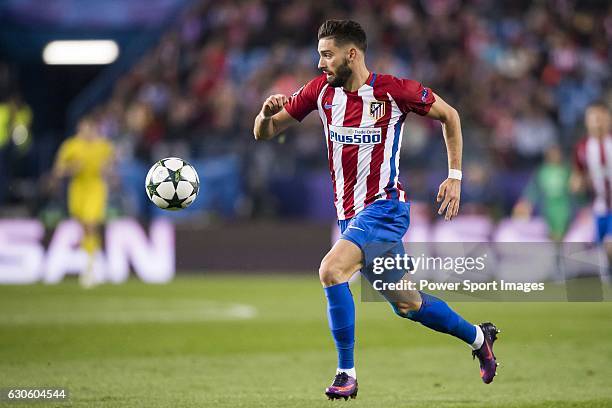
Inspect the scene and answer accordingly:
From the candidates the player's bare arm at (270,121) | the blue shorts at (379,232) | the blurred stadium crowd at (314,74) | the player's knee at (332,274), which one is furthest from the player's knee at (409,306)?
the blurred stadium crowd at (314,74)

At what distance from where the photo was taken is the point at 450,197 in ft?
20.6

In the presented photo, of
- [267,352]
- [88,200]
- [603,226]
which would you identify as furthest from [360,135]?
[88,200]

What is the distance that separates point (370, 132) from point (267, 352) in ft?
10.4

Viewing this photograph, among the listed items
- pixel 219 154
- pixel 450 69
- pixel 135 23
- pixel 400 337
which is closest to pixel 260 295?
pixel 219 154

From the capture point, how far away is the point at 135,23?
22062 mm

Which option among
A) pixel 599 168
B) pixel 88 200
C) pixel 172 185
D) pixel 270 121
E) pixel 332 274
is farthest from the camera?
pixel 88 200

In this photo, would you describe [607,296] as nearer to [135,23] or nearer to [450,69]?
[450,69]

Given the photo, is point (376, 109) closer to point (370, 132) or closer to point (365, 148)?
point (370, 132)

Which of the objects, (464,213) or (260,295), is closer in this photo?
(260,295)

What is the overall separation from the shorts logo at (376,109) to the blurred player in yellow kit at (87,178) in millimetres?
9478

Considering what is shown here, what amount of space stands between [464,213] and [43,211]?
21.6ft

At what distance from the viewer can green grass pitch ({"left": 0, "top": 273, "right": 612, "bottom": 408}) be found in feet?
22.2

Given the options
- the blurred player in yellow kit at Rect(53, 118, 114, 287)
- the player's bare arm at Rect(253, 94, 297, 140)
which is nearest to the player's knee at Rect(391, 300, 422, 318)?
the player's bare arm at Rect(253, 94, 297, 140)

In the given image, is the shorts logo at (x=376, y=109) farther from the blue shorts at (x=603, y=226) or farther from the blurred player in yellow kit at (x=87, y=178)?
the blurred player in yellow kit at (x=87, y=178)
